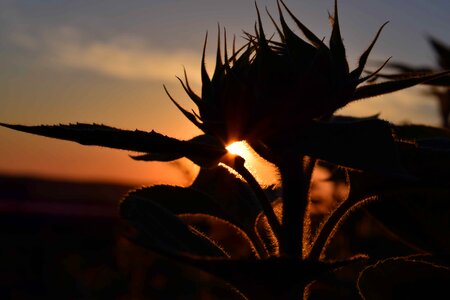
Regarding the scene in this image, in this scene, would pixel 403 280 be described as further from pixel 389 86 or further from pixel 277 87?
pixel 277 87

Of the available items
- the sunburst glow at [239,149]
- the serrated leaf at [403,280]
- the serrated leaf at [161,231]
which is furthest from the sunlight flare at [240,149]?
the serrated leaf at [403,280]

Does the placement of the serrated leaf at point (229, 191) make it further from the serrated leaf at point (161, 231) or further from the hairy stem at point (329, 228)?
the serrated leaf at point (161, 231)

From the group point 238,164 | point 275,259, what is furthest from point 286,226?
point 275,259

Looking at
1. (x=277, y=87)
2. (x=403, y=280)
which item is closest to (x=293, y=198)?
(x=277, y=87)

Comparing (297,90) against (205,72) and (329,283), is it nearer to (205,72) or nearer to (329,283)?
(205,72)

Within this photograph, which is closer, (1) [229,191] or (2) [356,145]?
(2) [356,145]

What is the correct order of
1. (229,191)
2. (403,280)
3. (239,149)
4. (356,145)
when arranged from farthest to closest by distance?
(229,191) < (403,280) < (239,149) < (356,145)
